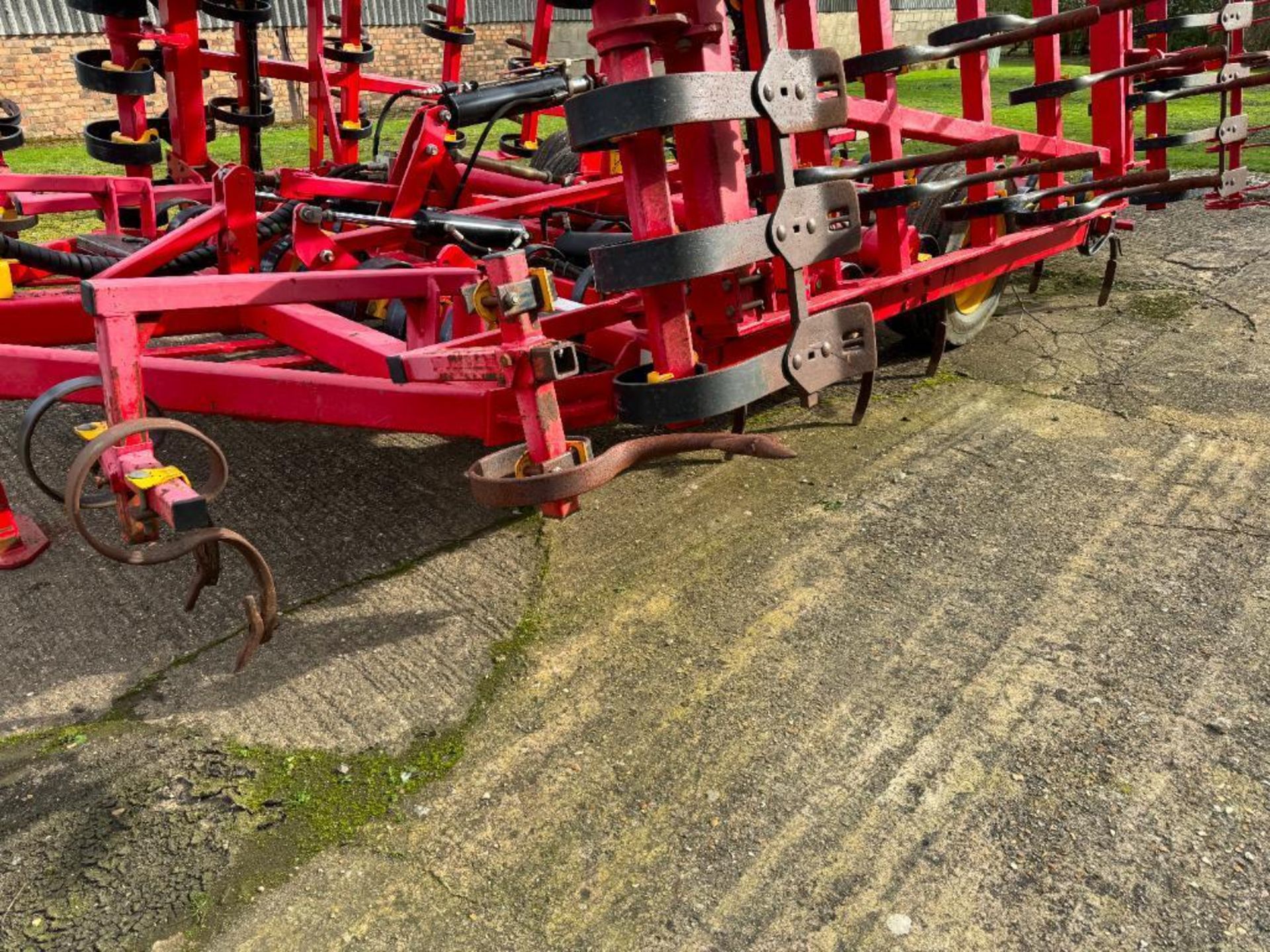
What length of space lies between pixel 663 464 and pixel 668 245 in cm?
136

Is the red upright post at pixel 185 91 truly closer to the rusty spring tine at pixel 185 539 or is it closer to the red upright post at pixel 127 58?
the red upright post at pixel 127 58

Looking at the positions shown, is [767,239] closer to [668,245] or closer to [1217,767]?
[668,245]

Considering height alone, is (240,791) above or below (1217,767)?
above

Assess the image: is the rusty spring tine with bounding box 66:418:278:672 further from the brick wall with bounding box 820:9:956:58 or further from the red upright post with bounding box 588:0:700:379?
the brick wall with bounding box 820:9:956:58

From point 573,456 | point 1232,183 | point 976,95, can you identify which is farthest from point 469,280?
point 1232,183

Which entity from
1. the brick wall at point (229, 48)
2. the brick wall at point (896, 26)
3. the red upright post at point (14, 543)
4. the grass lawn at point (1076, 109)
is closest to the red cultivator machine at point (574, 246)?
the red upright post at point (14, 543)

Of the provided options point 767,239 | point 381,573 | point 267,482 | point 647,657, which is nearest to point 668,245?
point 767,239

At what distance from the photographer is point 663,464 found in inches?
143

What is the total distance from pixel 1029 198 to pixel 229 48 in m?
15.7

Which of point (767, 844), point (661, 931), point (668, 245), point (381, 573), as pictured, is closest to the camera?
point (661, 931)

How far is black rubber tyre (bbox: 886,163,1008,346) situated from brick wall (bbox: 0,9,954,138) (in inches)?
327

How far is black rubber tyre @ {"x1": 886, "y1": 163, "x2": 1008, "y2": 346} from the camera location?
4148 millimetres

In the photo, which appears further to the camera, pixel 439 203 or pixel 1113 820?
pixel 439 203

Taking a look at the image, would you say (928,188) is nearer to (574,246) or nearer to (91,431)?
(574,246)
